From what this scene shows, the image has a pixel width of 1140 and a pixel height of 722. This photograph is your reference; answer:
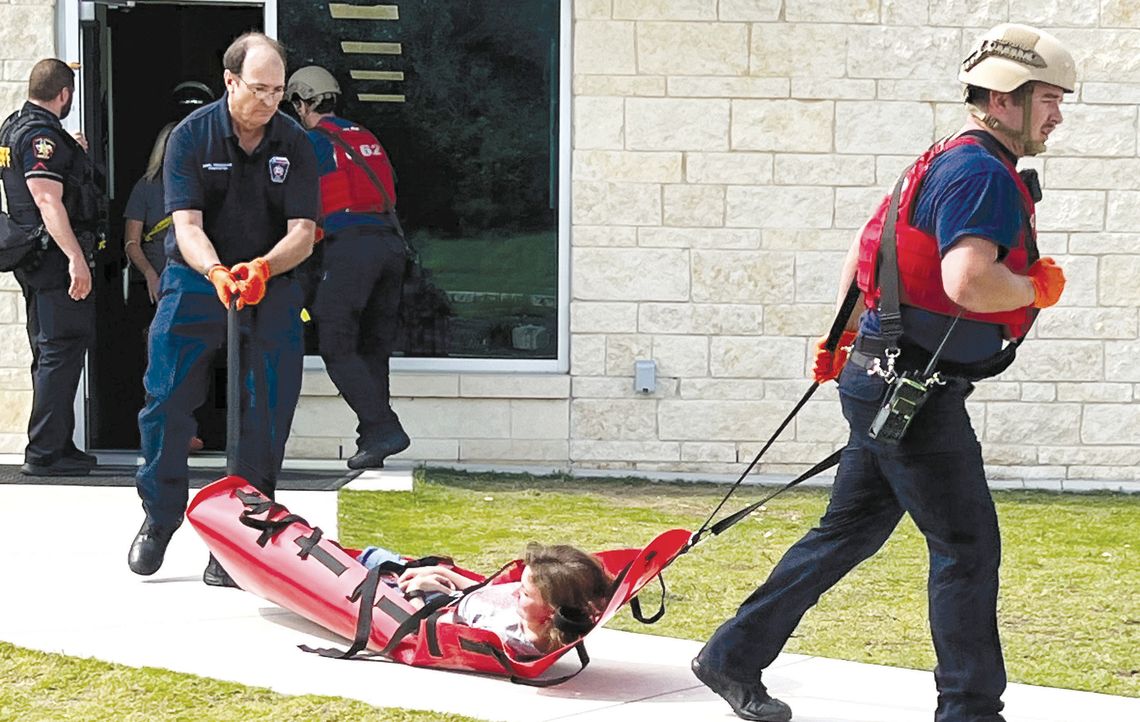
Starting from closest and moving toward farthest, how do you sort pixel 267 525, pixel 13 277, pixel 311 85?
pixel 267 525 → pixel 311 85 → pixel 13 277

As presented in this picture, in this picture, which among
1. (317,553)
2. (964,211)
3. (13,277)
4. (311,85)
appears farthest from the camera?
(13,277)

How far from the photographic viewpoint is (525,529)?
757cm

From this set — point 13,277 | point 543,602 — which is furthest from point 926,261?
point 13,277

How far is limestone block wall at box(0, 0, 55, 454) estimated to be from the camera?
9258mm

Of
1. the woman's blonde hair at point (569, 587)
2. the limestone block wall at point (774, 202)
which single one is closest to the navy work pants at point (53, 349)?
the limestone block wall at point (774, 202)

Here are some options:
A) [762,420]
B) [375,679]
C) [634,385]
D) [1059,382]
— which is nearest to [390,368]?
[634,385]

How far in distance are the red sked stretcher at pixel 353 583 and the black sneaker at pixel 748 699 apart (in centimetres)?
30

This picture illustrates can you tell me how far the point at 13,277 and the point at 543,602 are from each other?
557cm

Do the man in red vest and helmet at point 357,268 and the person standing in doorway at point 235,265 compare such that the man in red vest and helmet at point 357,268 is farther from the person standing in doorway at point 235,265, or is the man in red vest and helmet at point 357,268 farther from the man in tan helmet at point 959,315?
the man in tan helmet at point 959,315

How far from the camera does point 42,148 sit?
8320mm

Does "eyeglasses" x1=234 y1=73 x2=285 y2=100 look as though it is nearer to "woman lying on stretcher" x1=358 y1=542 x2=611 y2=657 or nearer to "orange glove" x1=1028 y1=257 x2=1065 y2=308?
"woman lying on stretcher" x1=358 y1=542 x2=611 y2=657

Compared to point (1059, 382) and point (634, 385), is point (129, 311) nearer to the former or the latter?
point (634, 385)

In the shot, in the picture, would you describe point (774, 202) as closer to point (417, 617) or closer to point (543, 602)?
point (417, 617)

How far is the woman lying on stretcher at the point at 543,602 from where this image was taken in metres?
4.70
